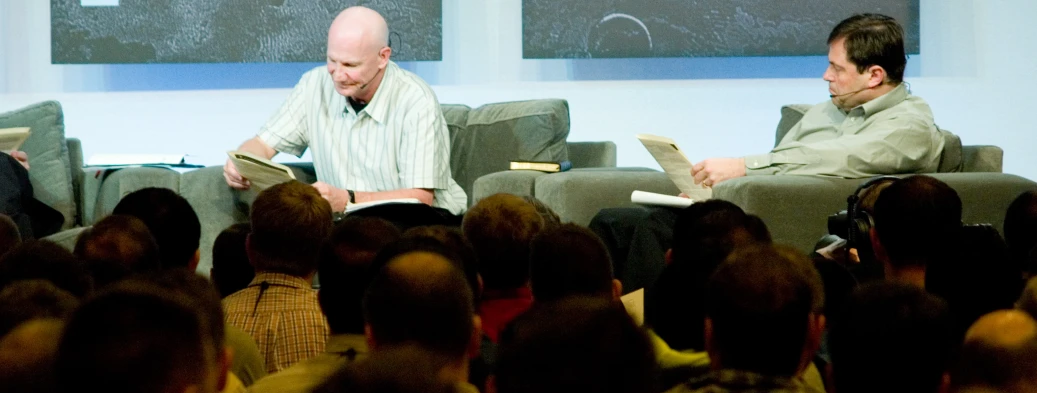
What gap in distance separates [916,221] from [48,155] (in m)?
3.15

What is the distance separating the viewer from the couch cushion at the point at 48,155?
4.45 metres

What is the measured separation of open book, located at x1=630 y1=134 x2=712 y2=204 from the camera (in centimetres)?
366

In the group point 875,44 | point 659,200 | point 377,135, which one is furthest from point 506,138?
point 875,44

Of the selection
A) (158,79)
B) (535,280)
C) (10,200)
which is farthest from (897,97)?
(158,79)

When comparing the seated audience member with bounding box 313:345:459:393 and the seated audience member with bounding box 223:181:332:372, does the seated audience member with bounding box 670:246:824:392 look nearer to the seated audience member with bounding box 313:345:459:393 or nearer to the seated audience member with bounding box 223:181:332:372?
the seated audience member with bounding box 313:345:459:393

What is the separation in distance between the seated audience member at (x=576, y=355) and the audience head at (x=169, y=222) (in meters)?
1.76

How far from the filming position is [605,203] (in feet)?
13.3

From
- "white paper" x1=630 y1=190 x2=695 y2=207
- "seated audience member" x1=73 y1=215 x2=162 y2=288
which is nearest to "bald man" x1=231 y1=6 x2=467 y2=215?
"white paper" x1=630 y1=190 x2=695 y2=207

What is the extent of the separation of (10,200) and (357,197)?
3.68ft

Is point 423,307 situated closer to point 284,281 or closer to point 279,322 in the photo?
point 279,322

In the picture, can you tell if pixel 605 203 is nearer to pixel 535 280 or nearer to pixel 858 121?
pixel 858 121

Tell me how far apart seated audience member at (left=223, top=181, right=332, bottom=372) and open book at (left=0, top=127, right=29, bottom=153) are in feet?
5.80

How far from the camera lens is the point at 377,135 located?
4312 millimetres

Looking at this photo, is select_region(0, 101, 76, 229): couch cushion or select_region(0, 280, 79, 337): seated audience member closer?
select_region(0, 280, 79, 337): seated audience member
